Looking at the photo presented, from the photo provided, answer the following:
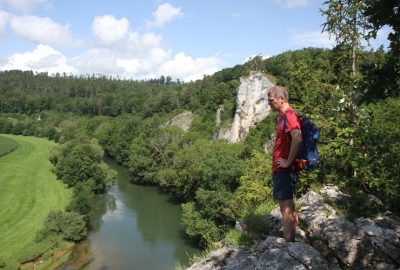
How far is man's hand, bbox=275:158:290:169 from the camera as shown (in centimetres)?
571

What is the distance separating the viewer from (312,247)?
631 cm

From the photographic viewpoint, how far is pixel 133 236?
115 feet

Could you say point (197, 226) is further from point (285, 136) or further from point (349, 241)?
point (285, 136)

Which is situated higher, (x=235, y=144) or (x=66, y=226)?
(x=235, y=144)

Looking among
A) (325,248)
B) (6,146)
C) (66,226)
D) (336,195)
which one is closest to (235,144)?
(66,226)

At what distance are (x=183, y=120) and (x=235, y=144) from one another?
107 ft

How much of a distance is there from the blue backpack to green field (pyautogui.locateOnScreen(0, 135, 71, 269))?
28.4 metres

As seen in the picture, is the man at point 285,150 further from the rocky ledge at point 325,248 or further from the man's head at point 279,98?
the rocky ledge at point 325,248

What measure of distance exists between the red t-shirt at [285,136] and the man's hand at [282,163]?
0.21 feet

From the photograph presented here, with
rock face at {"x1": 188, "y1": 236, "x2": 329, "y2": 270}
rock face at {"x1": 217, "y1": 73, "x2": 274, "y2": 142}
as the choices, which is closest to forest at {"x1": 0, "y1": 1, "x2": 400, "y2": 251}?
rock face at {"x1": 188, "y1": 236, "x2": 329, "y2": 270}

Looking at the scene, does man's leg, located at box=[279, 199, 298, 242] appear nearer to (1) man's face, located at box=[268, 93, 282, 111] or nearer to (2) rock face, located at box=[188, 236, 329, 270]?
(2) rock face, located at box=[188, 236, 329, 270]

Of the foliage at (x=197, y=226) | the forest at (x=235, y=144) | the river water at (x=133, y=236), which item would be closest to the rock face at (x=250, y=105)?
the forest at (x=235, y=144)

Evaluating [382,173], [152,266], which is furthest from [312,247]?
[152,266]

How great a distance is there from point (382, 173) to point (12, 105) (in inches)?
5496
